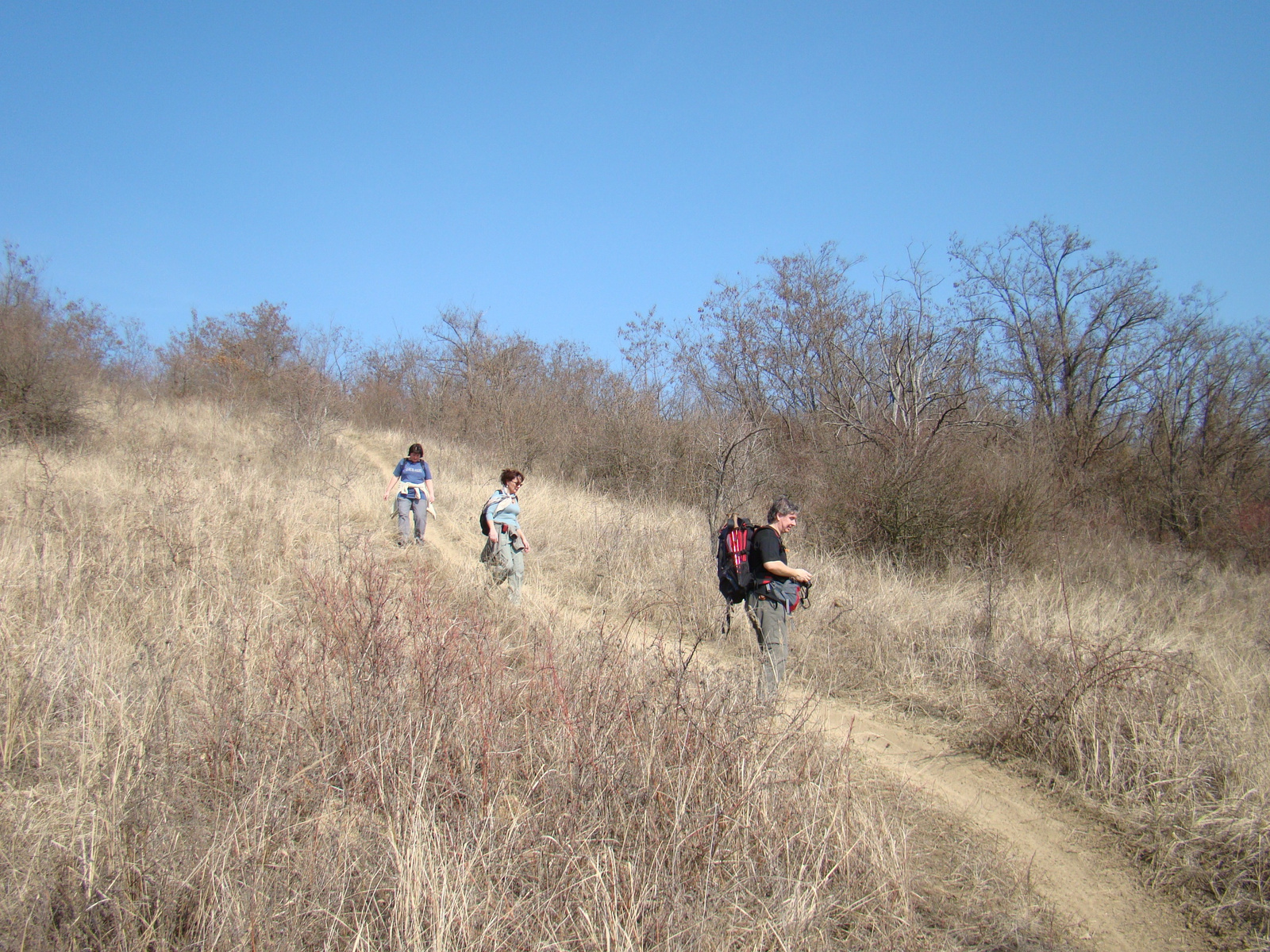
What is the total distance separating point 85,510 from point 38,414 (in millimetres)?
7744

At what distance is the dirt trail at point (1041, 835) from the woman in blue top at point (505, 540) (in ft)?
10.4

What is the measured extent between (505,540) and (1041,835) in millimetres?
5067

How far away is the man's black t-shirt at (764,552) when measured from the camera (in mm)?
4652

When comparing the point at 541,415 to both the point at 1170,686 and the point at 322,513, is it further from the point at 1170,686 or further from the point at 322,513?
the point at 1170,686

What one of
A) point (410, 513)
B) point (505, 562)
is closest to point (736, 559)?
point (505, 562)

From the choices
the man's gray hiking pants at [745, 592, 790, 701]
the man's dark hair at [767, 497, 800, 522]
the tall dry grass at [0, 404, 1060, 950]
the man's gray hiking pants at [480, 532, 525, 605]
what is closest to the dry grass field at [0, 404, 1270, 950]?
the tall dry grass at [0, 404, 1060, 950]

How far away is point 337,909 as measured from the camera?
2082 millimetres

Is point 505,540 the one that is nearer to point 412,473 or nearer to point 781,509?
point 412,473

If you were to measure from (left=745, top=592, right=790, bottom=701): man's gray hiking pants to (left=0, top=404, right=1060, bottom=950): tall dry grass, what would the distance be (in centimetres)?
92

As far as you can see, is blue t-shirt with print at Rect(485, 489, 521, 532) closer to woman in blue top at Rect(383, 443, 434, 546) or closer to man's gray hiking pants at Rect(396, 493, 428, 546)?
woman in blue top at Rect(383, 443, 434, 546)

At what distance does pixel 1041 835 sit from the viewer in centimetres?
346

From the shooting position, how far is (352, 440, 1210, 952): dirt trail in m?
2.79

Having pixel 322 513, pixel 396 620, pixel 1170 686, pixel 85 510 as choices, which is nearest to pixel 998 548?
pixel 1170 686

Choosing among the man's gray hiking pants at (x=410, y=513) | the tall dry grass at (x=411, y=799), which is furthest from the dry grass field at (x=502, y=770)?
the man's gray hiking pants at (x=410, y=513)
